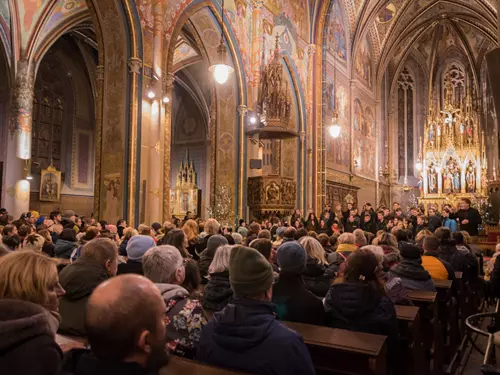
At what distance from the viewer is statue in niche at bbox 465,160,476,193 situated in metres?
25.9

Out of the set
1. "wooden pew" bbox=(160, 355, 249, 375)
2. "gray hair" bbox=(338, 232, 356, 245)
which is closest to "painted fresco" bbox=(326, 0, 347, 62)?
"gray hair" bbox=(338, 232, 356, 245)

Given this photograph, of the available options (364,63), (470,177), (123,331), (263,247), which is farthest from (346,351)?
(470,177)

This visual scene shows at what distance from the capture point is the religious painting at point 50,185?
1889 centimetres

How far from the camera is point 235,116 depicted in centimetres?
1505

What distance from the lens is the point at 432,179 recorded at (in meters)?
27.2

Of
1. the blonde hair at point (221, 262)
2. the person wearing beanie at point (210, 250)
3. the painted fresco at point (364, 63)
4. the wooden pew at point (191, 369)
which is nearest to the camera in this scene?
the wooden pew at point (191, 369)

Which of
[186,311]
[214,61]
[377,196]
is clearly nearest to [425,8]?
[377,196]

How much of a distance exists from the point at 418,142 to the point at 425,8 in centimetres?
843

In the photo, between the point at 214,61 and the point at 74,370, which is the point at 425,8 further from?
the point at 74,370

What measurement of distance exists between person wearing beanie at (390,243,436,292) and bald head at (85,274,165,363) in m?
3.70

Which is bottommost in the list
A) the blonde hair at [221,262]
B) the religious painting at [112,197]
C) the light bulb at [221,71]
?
the blonde hair at [221,262]

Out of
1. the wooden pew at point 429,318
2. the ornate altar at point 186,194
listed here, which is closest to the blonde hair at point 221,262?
the wooden pew at point 429,318

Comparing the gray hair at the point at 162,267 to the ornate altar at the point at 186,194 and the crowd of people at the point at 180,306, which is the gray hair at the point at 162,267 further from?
the ornate altar at the point at 186,194

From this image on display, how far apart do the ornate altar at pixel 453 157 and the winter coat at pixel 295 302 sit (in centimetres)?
2509
